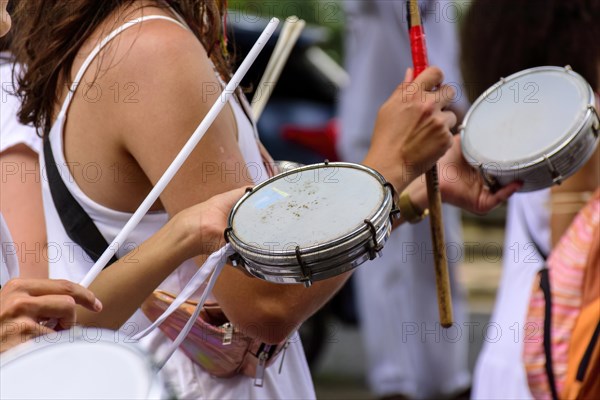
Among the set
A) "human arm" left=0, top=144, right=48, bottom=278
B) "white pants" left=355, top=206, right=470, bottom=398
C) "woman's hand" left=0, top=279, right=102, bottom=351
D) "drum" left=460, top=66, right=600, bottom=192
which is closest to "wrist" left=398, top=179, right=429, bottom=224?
"drum" left=460, top=66, right=600, bottom=192

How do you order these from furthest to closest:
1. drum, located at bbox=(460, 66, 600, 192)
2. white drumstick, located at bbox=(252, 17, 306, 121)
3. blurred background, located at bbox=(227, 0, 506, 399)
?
blurred background, located at bbox=(227, 0, 506, 399) < white drumstick, located at bbox=(252, 17, 306, 121) < drum, located at bbox=(460, 66, 600, 192)

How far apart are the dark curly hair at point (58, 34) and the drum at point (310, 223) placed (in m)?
0.44

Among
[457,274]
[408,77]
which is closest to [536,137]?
[408,77]

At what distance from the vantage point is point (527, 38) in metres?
3.51

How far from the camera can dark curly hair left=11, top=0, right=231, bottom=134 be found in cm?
197

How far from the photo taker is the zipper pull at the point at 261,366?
6.40 feet

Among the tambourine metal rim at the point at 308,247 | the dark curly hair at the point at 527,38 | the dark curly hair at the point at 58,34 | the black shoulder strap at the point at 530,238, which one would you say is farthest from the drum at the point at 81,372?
the dark curly hair at the point at 527,38

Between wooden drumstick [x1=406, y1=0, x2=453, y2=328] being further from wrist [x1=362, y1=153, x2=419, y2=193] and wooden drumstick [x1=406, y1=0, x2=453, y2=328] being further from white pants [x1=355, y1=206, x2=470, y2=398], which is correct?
white pants [x1=355, y1=206, x2=470, y2=398]

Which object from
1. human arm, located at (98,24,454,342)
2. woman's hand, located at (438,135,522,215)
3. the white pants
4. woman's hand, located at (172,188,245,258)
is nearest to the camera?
woman's hand, located at (172,188,245,258)

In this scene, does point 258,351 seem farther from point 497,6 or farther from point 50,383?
point 497,6

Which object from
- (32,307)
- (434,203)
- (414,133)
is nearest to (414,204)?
(434,203)

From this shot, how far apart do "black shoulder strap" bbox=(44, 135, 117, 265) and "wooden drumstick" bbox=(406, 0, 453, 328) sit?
0.62 meters

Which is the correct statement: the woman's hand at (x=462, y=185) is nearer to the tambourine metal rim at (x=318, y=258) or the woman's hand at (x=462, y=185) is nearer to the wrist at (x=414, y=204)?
the wrist at (x=414, y=204)

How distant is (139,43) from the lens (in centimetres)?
184
